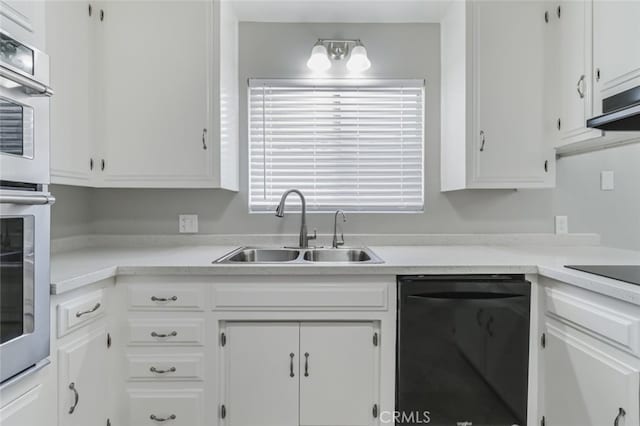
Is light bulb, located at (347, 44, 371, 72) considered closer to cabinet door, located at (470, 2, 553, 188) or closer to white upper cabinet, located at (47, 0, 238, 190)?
cabinet door, located at (470, 2, 553, 188)

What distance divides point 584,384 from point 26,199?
6.60 feet

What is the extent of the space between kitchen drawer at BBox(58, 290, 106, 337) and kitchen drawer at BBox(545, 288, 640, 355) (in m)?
1.91

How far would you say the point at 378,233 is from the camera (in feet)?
7.46

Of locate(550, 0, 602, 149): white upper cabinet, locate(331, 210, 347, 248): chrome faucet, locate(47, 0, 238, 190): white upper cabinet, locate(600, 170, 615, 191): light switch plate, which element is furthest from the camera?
locate(331, 210, 347, 248): chrome faucet

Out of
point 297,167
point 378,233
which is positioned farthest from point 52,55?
point 378,233

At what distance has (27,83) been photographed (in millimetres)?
984

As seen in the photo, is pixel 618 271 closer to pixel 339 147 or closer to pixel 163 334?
pixel 339 147

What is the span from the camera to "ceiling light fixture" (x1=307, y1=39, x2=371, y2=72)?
208 cm

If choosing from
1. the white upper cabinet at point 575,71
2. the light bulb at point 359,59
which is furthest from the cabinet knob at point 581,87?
the light bulb at point 359,59

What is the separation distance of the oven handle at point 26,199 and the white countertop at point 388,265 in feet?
1.03

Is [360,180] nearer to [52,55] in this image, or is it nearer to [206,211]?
[206,211]

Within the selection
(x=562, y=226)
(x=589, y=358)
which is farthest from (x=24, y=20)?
(x=562, y=226)

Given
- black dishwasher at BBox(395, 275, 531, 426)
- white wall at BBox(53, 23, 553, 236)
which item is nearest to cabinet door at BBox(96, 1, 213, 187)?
white wall at BBox(53, 23, 553, 236)

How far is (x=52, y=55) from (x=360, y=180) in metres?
1.73
